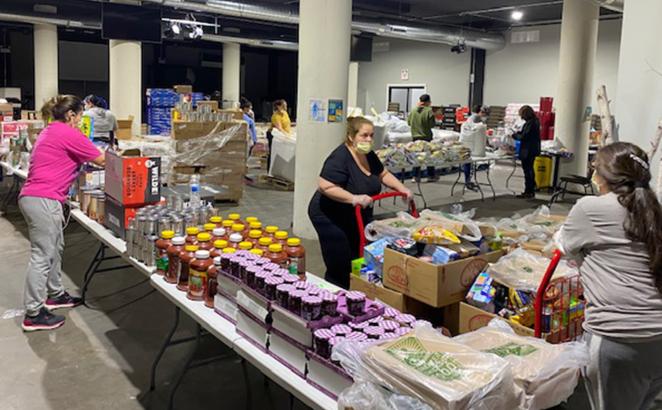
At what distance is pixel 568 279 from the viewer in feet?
8.28

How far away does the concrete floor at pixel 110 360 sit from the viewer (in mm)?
3031

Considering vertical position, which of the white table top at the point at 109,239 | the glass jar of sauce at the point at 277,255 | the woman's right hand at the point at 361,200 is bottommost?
the white table top at the point at 109,239

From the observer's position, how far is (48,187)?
3738 mm

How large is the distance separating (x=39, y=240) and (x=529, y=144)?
7.72 m

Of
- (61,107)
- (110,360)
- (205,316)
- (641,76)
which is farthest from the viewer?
(641,76)

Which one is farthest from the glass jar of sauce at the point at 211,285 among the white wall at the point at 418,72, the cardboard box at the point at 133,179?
the white wall at the point at 418,72

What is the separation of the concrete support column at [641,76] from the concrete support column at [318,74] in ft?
8.93

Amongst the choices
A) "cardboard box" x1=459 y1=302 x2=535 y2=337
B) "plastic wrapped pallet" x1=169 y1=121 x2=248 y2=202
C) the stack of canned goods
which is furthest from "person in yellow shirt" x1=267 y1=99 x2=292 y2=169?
"cardboard box" x1=459 y1=302 x2=535 y2=337

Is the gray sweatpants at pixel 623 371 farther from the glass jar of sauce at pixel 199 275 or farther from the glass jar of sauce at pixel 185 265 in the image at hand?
the glass jar of sauce at pixel 185 265

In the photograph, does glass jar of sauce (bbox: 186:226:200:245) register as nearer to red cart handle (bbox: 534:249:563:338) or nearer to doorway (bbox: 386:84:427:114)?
red cart handle (bbox: 534:249:563:338)

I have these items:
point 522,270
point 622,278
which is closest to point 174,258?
point 522,270

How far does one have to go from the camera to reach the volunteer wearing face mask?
350 centimetres

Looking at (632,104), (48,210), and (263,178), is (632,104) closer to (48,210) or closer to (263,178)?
(48,210)

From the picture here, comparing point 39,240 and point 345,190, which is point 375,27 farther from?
point 39,240
